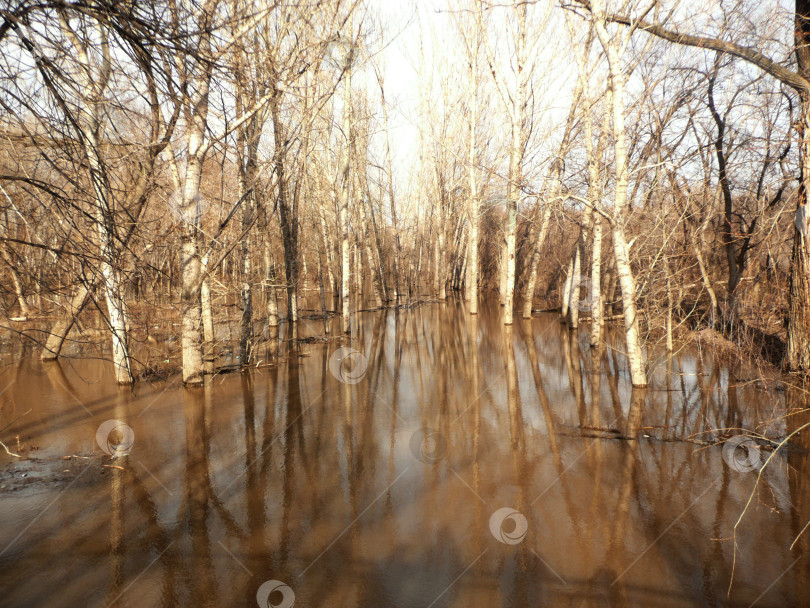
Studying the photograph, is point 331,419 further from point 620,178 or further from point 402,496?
point 620,178

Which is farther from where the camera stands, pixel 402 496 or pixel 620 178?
pixel 620 178

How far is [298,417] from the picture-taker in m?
7.04

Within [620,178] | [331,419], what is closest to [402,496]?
[331,419]

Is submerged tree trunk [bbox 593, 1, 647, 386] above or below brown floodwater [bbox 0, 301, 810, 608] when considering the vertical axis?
above

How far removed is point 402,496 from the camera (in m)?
4.59

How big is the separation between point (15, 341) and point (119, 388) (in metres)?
7.28

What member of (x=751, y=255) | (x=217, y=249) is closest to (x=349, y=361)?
(x=217, y=249)

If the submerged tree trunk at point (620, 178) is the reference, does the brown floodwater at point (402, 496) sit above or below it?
below

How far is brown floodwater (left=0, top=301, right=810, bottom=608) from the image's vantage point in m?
3.30

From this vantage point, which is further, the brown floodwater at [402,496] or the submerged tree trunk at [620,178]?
the submerged tree trunk at [620,178]

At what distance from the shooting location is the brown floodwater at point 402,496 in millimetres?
3297

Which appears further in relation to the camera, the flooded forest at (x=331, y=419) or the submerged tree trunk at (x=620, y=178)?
the submerged tree trunk at (x=620, y=178)

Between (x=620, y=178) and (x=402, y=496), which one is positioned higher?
(x=620, y=178)

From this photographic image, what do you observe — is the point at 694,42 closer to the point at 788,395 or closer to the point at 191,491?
the point at 788,395
